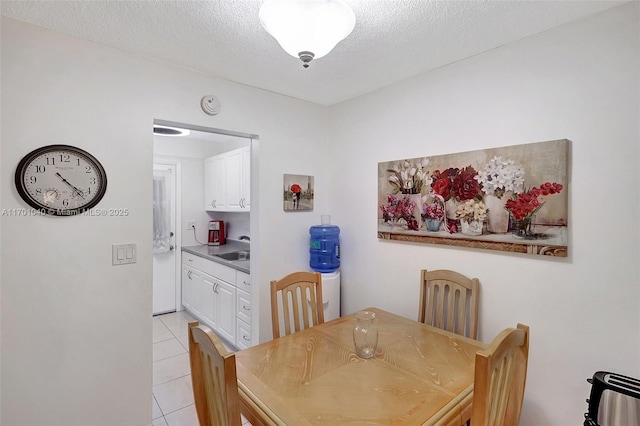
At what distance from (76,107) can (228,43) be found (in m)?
0.94

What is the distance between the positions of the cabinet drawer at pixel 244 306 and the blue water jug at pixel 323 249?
0.67 meters

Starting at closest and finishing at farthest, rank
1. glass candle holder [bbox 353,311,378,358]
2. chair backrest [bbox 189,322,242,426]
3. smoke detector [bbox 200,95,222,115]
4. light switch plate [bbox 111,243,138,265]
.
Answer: chair backrest [bbox 189,322,242,426], glass candle holder [bbox 353,311,378,358], light switch plate [bbox 111,243,138,265], smoke detector [bbox 200,95,222,115]

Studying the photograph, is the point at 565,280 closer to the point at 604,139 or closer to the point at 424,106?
the point at 604,139

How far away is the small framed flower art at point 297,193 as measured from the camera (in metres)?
2.69

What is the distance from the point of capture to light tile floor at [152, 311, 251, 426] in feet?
7.20

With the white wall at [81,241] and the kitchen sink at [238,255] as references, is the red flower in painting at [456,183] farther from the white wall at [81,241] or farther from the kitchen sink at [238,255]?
the kitchen sink at [238,255]

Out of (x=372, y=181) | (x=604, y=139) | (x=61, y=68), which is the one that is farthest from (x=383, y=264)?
(x=61, y=68)

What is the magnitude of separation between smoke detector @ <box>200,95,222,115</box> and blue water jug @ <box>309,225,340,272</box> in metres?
1.28

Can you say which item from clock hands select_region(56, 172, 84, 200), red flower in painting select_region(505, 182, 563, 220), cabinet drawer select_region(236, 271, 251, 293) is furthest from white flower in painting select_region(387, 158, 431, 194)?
clock hands select_region(56, 172, 84, 200)

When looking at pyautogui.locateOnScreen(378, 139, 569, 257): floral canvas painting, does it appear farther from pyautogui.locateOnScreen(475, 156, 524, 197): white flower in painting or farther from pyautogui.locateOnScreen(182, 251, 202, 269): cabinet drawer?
pyautogui.locateOnScreen(182, 251, 202, 269): cabinet drawer

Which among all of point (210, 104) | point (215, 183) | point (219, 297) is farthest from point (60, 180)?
point (215, 183)

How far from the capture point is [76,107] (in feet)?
5.73

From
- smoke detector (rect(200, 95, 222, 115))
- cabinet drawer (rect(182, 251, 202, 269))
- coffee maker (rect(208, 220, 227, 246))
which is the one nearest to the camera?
smoke detector (rect(200, 95, 222, 115))

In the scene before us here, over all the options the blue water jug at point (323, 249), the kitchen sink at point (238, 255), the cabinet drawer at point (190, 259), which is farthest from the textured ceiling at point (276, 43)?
the cabinet drawer at point (190, 259)
